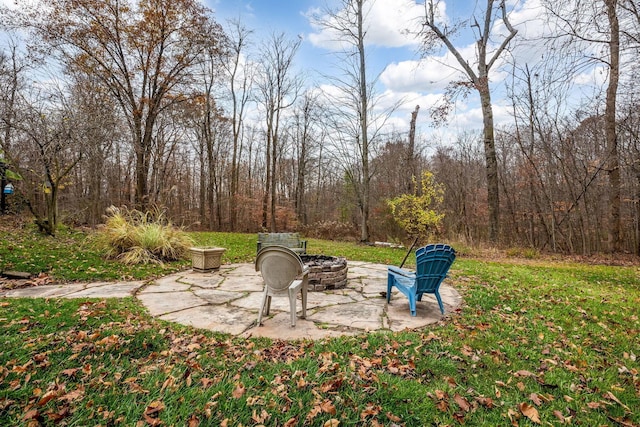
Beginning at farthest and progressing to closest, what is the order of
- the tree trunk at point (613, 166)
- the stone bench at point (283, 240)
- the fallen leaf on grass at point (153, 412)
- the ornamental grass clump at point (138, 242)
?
the tree trunk at point (613, 166) < the stone bench at point (283, 240) < the ornamental grass clump at point (138, 242) < the fallen leaf on grass at point (153, 412)

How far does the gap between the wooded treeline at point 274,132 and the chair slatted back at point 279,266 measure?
459 centimetres

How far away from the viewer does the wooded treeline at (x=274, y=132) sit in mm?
7422

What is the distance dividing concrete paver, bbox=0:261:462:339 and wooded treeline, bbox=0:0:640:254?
12.8ft

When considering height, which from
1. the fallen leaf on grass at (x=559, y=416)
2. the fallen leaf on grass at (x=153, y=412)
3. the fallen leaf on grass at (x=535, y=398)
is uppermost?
the fallen leaf on grass at (x=153, y=412)

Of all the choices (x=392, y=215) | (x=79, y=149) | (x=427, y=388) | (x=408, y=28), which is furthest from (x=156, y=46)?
(x=427, y=388)

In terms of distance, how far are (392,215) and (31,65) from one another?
13820mm

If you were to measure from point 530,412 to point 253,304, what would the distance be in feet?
9.72

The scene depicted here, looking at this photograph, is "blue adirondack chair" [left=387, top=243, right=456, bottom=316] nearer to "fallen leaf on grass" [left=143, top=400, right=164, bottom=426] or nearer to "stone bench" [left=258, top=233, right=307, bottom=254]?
"fallen leaf on grass" [left=143, top=400, right=164, bottom=426]

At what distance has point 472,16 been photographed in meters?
10.6

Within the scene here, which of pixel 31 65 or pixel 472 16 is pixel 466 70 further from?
pixel 31 65

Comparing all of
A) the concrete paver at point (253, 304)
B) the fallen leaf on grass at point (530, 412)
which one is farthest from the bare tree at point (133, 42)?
the fallen leaf on grass at point (530, 412)

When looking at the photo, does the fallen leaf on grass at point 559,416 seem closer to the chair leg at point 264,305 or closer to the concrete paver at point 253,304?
the concrete paver at point 253,304

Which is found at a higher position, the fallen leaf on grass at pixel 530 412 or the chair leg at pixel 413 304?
the chair leg at pixel 413 304

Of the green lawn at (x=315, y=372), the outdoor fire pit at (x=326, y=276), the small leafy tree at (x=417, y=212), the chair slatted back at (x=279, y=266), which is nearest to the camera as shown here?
the green lawn at (x=315, y=372)
